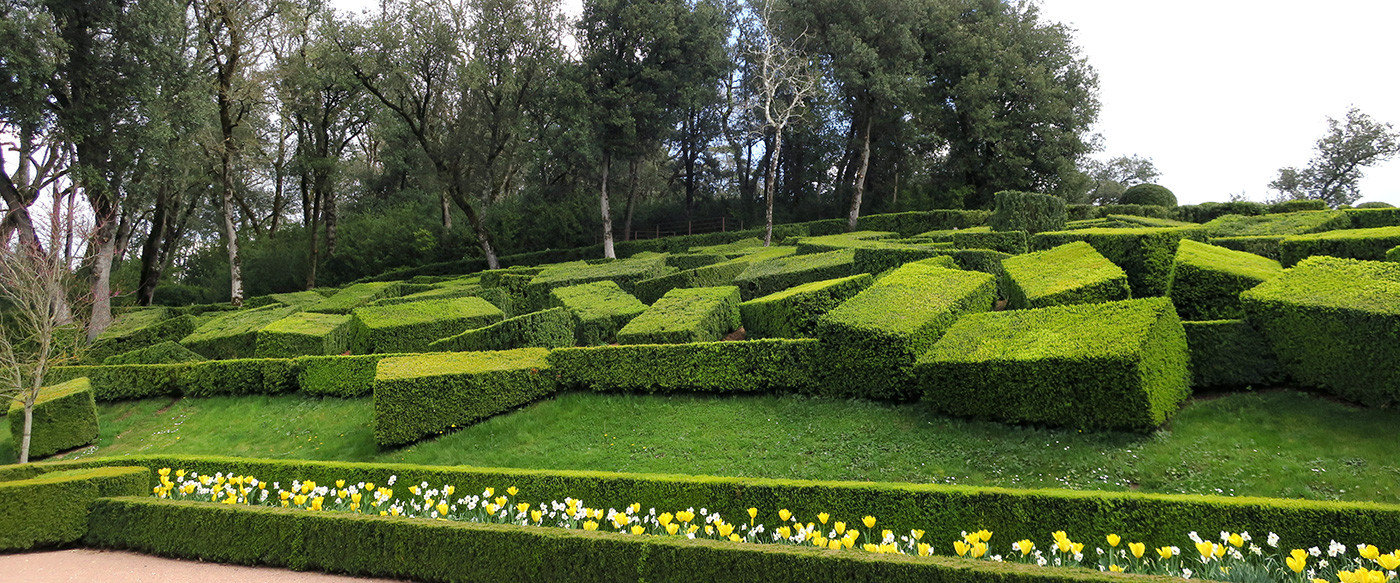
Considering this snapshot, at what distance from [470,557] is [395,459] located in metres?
4.89

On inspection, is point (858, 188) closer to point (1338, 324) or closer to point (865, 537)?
point (1338, 324)

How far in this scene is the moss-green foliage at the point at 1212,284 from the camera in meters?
8.84

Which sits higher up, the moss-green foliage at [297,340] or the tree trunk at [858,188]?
the tree trunk at [858,188]

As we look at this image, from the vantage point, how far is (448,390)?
10469 millimetres

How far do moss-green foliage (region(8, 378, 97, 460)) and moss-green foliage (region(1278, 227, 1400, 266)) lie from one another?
20.9 m

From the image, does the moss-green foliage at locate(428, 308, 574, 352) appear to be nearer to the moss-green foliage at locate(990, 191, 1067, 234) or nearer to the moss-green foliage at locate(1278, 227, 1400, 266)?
the moss-green foliage at locate(990, 191, 1067, 234)

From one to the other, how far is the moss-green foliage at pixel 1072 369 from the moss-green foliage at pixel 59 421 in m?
14.9

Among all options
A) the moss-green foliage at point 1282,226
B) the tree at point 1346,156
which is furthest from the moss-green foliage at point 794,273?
the tree at point 1346,156

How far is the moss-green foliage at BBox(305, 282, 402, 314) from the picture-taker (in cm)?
2002

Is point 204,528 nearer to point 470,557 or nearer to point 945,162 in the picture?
point 470,557

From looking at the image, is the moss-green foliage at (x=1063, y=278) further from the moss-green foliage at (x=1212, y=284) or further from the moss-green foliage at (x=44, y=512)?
the moss-green foliage at (x=44, y=512)

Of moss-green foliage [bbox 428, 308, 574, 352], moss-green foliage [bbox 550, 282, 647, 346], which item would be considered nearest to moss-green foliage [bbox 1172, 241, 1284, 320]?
moss-green foliage [bbox 550, 282, 647, 346]

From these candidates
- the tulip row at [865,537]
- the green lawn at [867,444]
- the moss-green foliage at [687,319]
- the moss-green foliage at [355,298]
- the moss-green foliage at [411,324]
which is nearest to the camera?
the tulip row at [865,537]

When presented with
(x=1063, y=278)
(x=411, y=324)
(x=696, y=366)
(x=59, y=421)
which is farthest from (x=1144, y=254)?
(x=59, y=421)
